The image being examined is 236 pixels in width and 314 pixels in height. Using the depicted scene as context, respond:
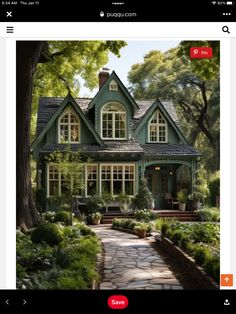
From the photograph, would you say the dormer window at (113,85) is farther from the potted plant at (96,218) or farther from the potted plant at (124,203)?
the potted plant at (96,218)

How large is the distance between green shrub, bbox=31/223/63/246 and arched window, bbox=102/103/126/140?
1130 cm

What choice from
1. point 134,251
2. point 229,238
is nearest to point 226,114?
point 229,238

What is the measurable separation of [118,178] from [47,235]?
429 inches

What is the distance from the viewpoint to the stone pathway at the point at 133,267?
5.91m

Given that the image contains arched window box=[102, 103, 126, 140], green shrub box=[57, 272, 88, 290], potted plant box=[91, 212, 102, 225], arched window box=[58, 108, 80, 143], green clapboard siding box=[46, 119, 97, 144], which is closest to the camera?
green shrub box=[57, 272, 88, 290]

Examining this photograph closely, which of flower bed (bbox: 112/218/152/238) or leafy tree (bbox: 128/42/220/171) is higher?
leafy tree (bbox: 128/42/220/171)

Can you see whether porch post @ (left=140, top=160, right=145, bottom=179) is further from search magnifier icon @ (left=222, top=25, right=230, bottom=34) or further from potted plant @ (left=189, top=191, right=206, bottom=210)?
search magnifier icon @ (left=222, top=25, right=230, bottom=34)

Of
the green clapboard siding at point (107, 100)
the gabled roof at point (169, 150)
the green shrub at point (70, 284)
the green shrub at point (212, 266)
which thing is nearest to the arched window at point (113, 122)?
the green clapboard siding at point (107, 100)

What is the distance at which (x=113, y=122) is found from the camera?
19.7 m

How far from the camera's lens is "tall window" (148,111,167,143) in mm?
19781

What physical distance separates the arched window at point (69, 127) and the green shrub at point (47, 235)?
10519 mm

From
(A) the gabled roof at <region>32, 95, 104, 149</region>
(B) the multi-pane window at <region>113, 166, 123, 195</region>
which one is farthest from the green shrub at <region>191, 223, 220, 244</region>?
(A) the gabled roof at <region>32, 95, 104, 149</region>

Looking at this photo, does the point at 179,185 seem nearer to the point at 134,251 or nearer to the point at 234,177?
the point at 134,251
